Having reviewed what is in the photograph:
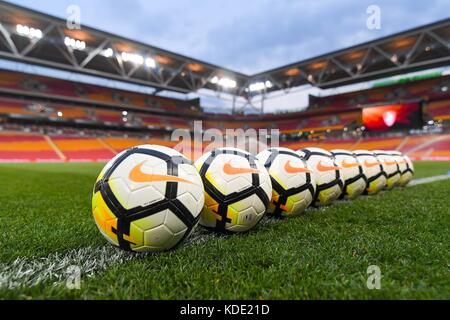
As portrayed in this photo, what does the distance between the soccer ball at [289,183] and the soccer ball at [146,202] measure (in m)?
1.10

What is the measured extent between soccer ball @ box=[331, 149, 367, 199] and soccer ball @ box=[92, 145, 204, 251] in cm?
252

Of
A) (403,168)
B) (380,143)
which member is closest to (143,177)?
(403,168)

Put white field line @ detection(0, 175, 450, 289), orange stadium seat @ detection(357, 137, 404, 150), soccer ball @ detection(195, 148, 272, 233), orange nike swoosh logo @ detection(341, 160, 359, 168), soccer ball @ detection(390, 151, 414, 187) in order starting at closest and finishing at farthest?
1. white field line @ detection(0, 175, 450, 289)
2. soccer ball @ detection(195, 148, 272, 233)
3. orange nike swoosh logo @ detection(341, 160, 359, 168)
4. soccer ball @ detection(390, 151, 414, 187)
5. orange stadium seat @ detection(357, 137, 404, 150)

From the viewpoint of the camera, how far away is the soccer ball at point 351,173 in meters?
3.74

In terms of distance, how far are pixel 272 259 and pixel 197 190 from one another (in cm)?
70

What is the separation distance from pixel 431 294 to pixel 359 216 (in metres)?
1.74

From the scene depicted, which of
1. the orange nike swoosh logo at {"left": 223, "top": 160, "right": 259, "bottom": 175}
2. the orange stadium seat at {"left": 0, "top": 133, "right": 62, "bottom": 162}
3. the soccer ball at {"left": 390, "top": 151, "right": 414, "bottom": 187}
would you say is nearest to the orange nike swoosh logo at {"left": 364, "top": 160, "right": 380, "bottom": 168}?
the soccer ball at {"left": 390, "top": 151, "right": 414, "bottom": 187}

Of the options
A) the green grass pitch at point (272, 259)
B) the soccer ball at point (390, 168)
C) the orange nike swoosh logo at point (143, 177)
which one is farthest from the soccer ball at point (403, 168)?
the orange nike swoosh logo at point (143, 177)

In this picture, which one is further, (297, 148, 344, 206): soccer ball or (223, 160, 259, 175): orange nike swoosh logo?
(297, 148, 344, 206): soccer ball

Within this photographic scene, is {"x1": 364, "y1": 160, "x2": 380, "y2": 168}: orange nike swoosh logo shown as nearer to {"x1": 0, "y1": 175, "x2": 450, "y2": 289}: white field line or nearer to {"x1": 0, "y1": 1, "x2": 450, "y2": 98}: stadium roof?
{"x1": 0, "y1": 175, "x2": 450, "y2": 289}: white field line

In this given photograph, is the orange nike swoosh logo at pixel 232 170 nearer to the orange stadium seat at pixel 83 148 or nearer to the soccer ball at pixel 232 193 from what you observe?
the soccer ball at pixel 232 193

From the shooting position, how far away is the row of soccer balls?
1.79 meters

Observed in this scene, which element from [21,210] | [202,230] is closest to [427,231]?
[202,230]

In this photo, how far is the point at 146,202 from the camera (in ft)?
5.81
